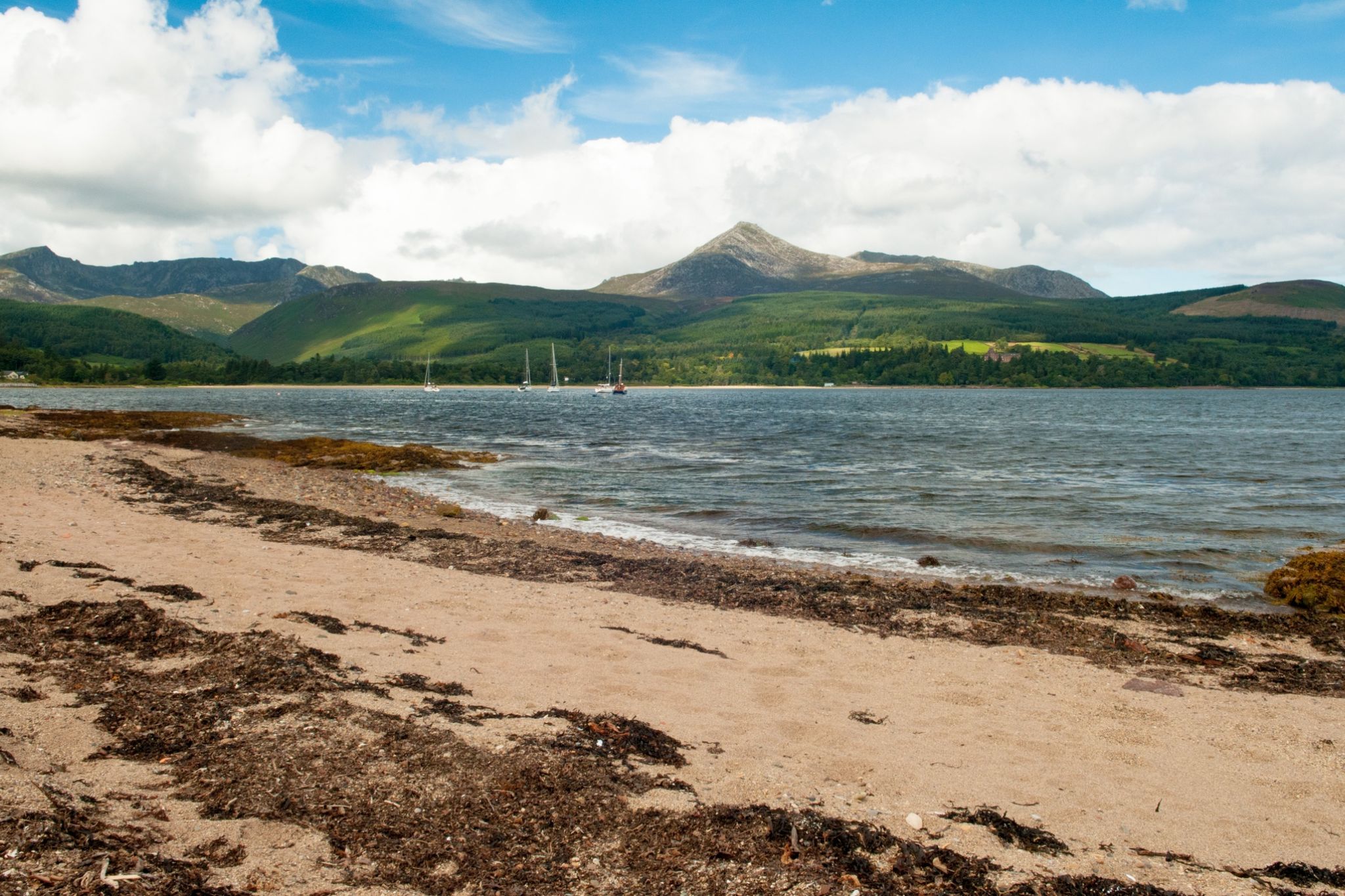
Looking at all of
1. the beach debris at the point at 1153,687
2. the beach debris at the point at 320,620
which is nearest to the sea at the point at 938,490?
the beach debris at the point at 1153,687

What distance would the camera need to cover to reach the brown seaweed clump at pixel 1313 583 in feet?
47.0

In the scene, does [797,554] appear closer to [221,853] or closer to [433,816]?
[433,816]

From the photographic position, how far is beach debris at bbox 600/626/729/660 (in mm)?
10680

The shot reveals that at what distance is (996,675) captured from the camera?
1037 centimetres

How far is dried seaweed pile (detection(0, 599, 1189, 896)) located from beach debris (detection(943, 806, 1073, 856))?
45 centimetres

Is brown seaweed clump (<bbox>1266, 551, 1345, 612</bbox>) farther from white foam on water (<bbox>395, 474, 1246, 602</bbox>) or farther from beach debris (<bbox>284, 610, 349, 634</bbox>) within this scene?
beach debris (<bbox>284, 610, 349, 634</bbox>)

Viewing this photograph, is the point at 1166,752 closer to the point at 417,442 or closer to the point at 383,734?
the point at 383,734

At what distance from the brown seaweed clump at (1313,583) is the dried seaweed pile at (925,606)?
776mm

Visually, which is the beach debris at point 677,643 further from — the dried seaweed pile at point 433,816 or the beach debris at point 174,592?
the beach debris at point 174,592

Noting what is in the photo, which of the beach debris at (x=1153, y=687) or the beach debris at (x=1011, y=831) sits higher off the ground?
the beach debris at (x=1011, y=831)

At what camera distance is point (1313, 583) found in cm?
1488

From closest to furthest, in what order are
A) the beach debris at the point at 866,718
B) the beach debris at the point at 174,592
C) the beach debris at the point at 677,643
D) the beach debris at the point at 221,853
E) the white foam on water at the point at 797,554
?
the beach debris at the point at 221,853 < the beach debris at the point at 866,718 < the beach debris at the point at 174,592 < the beach debris at the point at 677,643 < the white foam on water at the point at 797,554

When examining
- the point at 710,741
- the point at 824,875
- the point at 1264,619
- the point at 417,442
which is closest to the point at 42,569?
the point at 710,741

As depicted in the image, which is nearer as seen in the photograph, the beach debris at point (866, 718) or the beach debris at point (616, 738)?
the beach debris at point (616, 738)
